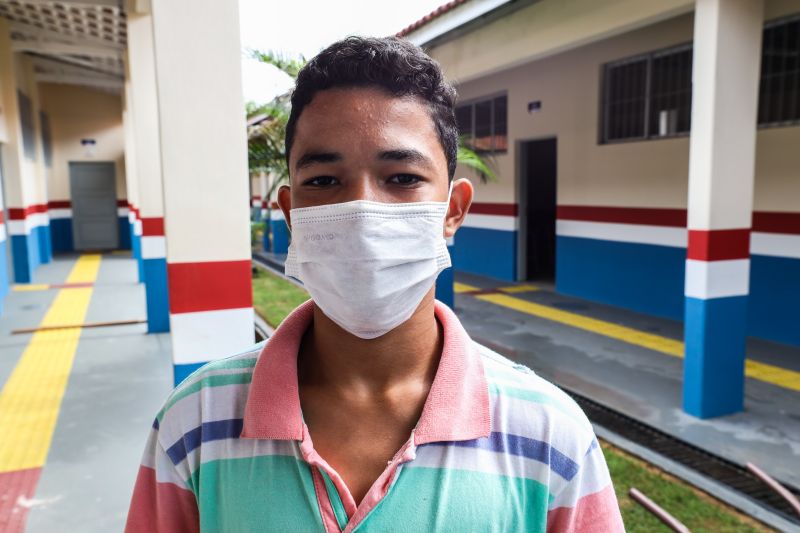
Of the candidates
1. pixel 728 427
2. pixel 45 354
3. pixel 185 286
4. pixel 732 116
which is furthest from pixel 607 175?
pixel 45 354

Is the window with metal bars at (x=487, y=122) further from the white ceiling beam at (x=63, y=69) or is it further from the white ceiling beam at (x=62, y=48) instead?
the white ceiling beam at (x=63, y=69)

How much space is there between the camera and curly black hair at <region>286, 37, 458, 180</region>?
117 cm

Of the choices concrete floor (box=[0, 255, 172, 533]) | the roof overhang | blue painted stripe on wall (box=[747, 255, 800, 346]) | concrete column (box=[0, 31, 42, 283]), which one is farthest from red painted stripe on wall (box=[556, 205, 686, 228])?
concrete column (box=[0, 31, 42, 283])

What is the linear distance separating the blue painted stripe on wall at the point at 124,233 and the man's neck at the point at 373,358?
17.2 meters

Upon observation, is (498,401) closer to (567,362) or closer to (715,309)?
(715,309)

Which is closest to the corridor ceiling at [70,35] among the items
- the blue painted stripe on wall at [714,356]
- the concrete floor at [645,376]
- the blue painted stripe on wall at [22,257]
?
the blue painted stripe on wall at [22,257]

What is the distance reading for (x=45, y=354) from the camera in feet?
21.1

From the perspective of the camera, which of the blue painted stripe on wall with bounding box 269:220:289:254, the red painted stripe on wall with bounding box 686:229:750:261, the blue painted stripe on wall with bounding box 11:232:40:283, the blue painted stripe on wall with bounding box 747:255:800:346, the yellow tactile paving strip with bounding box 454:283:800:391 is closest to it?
the red painted stripe on wall with bounding box 686:229:750:261

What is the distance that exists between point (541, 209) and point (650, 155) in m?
3.48

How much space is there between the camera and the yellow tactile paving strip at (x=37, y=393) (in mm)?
4051

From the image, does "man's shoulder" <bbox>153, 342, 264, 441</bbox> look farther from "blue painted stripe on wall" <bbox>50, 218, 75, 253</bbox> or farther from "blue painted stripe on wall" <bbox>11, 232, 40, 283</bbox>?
"blue painted stripe on wall" <bbox>50, 218, 75, 253</bbox>

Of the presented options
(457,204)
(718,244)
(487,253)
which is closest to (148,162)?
(718,244)

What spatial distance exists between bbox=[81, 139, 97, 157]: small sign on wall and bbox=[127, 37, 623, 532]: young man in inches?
671

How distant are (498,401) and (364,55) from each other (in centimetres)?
70
